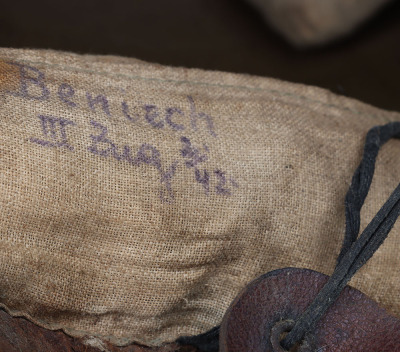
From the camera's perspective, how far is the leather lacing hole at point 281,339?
2.37 ft

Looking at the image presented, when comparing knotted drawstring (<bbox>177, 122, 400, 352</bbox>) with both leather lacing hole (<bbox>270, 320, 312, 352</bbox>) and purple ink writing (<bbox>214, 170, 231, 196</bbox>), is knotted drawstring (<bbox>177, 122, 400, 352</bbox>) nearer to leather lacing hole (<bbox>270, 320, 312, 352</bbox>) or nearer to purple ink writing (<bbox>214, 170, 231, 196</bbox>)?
leather lacing hole (<bbox>270, 320, 312, 352</bbox>)

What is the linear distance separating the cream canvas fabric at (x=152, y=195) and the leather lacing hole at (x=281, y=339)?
200 millimetres

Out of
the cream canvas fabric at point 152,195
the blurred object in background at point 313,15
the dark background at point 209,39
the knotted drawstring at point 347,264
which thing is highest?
the knotted drawstring at point 347,264

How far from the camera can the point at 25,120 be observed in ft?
2.65

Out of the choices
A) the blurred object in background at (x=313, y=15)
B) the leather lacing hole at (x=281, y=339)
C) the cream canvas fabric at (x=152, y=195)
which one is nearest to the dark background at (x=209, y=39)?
the blurred object in background at (x=313, y=15)

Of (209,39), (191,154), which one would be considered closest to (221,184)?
(191,154)

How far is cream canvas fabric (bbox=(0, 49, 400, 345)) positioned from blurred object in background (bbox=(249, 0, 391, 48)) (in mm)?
916

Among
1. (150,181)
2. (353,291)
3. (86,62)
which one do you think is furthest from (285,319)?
(86,62)

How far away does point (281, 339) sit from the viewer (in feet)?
2.47

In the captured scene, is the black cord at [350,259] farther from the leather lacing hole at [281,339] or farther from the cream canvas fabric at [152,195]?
the cream canvas fabric at [152,195]

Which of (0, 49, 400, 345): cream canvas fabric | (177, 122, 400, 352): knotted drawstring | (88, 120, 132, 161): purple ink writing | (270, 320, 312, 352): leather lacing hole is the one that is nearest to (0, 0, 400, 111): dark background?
(0, 49, 400, 345): cream canvas fabric

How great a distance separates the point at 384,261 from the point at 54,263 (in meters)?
0.53

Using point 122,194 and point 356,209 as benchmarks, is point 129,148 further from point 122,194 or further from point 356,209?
point 356,209

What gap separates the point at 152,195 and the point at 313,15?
1240 mm
